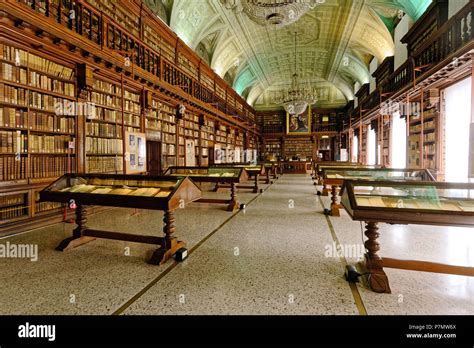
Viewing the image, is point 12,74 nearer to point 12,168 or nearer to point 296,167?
point 12,168

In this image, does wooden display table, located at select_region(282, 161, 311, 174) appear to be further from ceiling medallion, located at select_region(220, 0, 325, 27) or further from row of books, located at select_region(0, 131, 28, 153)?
row of books, located at select_region(0, 131, 28, 153)

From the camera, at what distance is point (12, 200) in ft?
12.8

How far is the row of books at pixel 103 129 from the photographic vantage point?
5.24m

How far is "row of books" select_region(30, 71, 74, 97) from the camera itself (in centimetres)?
421

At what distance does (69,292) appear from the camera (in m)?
2.08

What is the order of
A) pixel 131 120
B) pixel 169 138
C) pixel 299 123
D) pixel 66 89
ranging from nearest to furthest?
1. pixel 66 89
2. pixel 131 120
3. pixel 169 138
4. pixel 299 123

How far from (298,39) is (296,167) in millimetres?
7865

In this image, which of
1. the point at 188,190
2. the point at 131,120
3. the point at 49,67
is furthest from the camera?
the point at 131,120

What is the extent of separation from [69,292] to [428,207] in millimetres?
3027

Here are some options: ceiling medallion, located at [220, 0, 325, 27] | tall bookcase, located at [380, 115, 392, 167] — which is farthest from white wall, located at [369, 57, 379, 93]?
Result: ceiling medallion, located at [220, 0, 325, 27]

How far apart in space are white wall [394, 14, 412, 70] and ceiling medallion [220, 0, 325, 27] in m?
6.39

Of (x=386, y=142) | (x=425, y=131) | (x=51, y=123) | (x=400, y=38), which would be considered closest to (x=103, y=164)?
(x=51, y=123)
